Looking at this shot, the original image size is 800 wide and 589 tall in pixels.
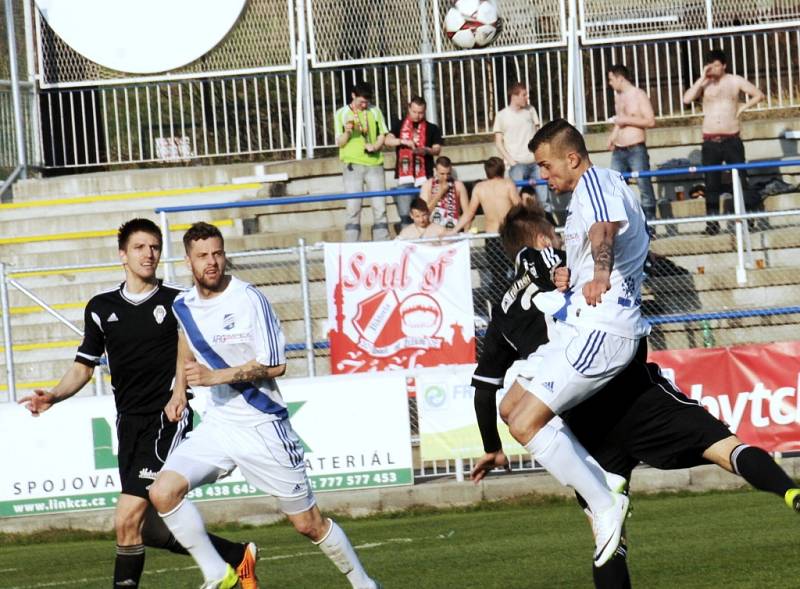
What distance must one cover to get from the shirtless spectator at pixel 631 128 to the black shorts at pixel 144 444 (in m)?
9.93

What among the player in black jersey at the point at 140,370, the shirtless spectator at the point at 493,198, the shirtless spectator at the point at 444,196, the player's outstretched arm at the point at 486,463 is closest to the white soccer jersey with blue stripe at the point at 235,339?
the player in black jersey at the point at 140,370

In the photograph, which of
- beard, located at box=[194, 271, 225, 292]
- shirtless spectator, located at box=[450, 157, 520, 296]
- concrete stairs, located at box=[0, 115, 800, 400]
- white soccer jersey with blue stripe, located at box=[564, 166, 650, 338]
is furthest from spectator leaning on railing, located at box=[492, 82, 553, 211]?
white soccer jersey with blue stripe, located at box=[564, 166, 650, 338]

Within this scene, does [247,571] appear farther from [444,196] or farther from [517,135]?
[517,135]

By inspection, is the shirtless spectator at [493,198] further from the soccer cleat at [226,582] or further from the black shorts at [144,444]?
the soccer cleat at [226,582]

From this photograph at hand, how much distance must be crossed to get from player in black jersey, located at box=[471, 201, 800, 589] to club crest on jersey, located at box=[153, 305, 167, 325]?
2179mm

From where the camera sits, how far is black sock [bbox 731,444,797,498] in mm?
6918

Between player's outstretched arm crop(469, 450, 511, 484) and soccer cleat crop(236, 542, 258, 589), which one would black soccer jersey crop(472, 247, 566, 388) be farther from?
soccer cleat crop(236, 542, 258, 589)

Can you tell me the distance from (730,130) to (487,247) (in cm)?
408

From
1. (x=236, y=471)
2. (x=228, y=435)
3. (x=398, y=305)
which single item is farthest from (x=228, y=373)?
(x=398, y=305)

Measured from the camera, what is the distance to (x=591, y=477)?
725 cm

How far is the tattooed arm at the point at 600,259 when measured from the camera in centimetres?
659

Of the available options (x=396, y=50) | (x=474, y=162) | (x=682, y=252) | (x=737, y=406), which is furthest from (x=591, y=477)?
(x=396, y=50)

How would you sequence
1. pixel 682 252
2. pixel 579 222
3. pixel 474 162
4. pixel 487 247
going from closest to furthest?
pixel 579 222
pixel 487 247
pixel 682 252
pixel 474 162

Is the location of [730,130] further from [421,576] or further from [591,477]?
[591,477]
